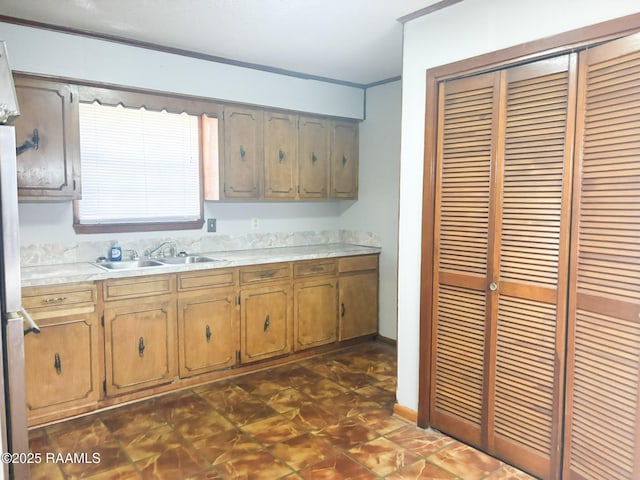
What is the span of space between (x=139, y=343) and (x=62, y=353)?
47 centimetres

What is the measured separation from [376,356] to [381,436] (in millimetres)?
1395

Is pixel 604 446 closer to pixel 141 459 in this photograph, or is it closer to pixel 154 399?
pixel 141 459

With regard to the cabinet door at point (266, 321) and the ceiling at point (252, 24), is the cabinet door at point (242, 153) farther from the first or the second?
the cabinet door at point (266, 321)

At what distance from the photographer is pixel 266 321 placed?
12.5 ft

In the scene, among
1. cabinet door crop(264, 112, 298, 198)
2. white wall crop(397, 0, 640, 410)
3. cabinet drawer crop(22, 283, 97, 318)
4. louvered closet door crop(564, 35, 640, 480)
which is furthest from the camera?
cabinet door crop(264, 112, 298, 198)

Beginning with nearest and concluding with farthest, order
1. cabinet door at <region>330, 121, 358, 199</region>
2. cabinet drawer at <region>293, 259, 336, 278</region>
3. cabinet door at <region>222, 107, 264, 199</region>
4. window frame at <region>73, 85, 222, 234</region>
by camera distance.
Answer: window frame at <region>73, 85, 222, 234</region> → cabinet door at <region>222, 107, 264, 199</region> → cabinet drawer at <region>293, 259, 336, 278</region> → cabinet door at <region>330, 121, 358, 199</region>

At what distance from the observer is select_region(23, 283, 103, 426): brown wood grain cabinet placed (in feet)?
9.18

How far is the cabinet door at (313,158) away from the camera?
4.29m

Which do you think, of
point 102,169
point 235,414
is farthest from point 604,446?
point 102,169

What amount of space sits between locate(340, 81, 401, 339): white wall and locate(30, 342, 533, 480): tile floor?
43.9 inches

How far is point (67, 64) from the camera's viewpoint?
120 inches

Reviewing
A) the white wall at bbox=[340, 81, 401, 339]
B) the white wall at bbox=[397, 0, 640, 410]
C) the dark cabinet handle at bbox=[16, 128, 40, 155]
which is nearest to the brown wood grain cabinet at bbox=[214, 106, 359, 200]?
the white wall at bbox=[340, 81, 401, 339]

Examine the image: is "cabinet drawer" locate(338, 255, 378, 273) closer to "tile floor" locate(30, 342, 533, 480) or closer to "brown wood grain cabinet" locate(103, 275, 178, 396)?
"tile floor" locate(30, 342, 533, 480)

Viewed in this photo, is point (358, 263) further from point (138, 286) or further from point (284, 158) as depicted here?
point (138, 286)
